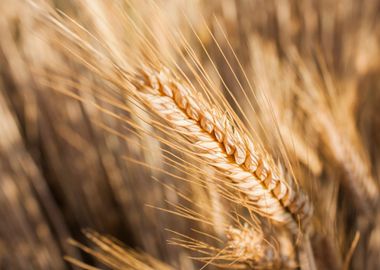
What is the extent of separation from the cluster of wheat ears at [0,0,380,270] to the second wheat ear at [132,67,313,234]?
0.16 metres

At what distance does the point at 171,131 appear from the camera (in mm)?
791

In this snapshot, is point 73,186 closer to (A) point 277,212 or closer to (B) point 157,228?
(B) point 157,228

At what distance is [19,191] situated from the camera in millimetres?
995

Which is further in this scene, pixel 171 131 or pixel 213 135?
pixel 171 131

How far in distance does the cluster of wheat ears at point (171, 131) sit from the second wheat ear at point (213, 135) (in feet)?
0.51

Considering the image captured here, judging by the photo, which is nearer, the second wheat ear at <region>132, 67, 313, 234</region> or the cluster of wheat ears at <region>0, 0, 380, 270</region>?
the second wheat ear at <region>132, 67, 313, 234</region>

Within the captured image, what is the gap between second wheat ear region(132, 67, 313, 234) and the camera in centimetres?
46

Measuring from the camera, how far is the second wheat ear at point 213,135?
463 mm

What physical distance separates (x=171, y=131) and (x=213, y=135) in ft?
1.06

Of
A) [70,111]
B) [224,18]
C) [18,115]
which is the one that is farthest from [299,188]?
[18,115]

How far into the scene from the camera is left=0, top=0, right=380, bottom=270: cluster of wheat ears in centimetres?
78

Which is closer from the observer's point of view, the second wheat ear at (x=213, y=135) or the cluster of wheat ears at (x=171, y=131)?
the second wheat ear at (x=213, y=135)

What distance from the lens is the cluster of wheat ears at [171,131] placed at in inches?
30.8

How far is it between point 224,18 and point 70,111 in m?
0.41
